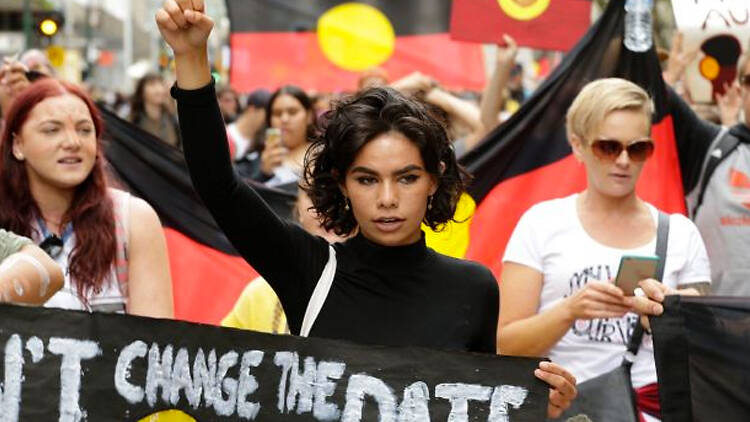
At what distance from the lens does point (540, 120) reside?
5.48m

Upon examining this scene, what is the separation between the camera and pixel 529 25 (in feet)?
19.6

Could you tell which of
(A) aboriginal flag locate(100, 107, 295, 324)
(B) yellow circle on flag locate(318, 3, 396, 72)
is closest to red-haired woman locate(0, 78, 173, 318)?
(A) aboriginal flag locate(100, 107, 295, 324)

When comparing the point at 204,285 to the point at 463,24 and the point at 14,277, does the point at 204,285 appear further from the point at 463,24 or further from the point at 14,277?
the point at 14,277

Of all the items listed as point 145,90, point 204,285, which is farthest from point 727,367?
point 145,90

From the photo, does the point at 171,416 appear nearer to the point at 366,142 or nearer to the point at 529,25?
the point at 366,142

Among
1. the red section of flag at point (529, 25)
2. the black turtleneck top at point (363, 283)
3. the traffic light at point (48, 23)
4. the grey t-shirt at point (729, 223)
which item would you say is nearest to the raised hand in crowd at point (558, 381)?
the black turtleneck top at point (363, 283)

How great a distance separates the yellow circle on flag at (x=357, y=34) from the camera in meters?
8.42

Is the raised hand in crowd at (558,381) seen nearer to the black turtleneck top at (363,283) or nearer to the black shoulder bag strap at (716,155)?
the black turtleneck top at (363,283)

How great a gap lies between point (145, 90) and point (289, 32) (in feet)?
5.82

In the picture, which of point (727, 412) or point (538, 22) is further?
point (538, 22)

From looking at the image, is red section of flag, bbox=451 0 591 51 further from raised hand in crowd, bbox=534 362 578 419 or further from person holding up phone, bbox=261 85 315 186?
raised hand in crowd, bbox=534 362 578 419

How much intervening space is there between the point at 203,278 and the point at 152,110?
508cm

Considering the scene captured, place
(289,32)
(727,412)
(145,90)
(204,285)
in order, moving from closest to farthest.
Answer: (727,412) → (204,285) → (289,32) → (145,90)

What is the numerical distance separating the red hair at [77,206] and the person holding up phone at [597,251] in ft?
4.03
